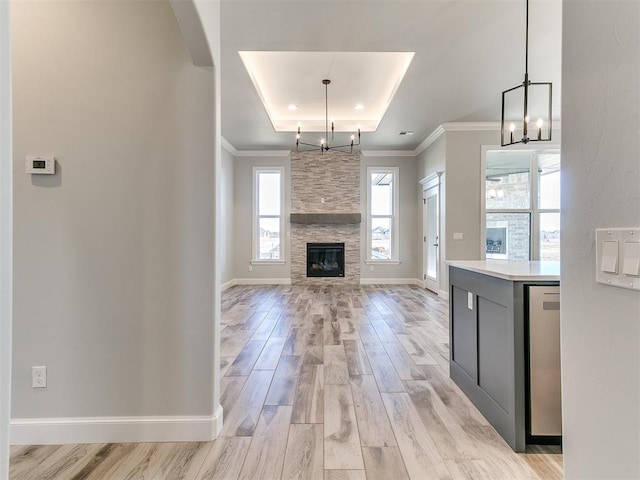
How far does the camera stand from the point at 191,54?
5.69 ft

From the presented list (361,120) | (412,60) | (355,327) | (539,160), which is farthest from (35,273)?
(539,160)

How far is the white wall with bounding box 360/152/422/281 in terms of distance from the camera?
7.50 m

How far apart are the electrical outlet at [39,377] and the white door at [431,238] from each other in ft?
18.4

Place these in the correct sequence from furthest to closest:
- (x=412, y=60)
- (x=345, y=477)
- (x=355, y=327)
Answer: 1. (x=355, y=327)
2. (x=412, y=60)
3. (x=345, y=477)

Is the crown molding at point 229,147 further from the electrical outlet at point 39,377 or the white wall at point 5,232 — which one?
the white wall at point 5,232

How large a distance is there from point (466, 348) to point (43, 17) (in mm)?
3191

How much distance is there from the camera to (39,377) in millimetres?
1781

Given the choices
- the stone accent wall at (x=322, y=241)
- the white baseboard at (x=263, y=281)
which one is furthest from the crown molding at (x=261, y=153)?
the white baseboard at (x=263, y=281)

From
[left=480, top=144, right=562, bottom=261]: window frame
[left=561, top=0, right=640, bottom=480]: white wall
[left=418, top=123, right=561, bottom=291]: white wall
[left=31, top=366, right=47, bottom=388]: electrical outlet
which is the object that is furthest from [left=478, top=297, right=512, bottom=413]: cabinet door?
[left=480, top=144, right=562, bottom=261]: window frame

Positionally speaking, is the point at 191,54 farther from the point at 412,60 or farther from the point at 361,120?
the point at 361,120

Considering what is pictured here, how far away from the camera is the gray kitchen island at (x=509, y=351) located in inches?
66.2

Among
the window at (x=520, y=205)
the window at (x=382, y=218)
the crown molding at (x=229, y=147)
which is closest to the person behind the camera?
the window at (x=520, y=205)

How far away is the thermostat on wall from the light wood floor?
146 centimetres

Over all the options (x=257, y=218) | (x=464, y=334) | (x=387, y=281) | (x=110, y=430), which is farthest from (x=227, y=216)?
(x=464, y=334)
